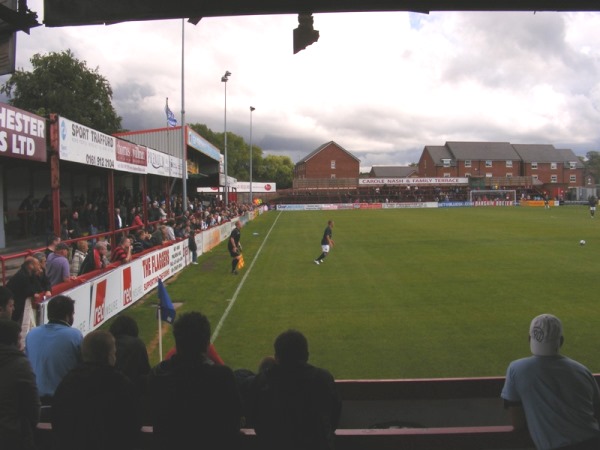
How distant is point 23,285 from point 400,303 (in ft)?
30.0

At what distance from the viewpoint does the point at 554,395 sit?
10.7ft

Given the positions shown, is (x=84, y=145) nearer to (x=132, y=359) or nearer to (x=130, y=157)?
(x=130, y=157)

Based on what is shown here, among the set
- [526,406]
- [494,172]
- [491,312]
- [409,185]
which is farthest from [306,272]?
[494,172]

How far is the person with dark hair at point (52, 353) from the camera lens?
4.73m

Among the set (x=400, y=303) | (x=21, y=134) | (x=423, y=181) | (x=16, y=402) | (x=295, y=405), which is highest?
(x=423, y=181)

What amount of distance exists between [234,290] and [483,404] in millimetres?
11436

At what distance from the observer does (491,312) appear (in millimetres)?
12516

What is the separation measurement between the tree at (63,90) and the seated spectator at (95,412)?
174 feet

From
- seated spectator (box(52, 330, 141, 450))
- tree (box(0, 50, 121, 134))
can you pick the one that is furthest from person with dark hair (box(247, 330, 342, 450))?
tree (box(0, 50, 121, 134))

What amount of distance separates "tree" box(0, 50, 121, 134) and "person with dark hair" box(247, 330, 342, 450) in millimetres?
53640

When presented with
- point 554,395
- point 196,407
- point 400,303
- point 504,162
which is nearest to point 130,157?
point 400,303

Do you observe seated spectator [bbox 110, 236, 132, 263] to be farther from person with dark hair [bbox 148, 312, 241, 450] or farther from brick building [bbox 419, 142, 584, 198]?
brick building [bbox 419, 142, 584, 198]

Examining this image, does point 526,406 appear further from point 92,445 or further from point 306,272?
point 306,272

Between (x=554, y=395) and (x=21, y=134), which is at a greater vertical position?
(x=21, y=134)
